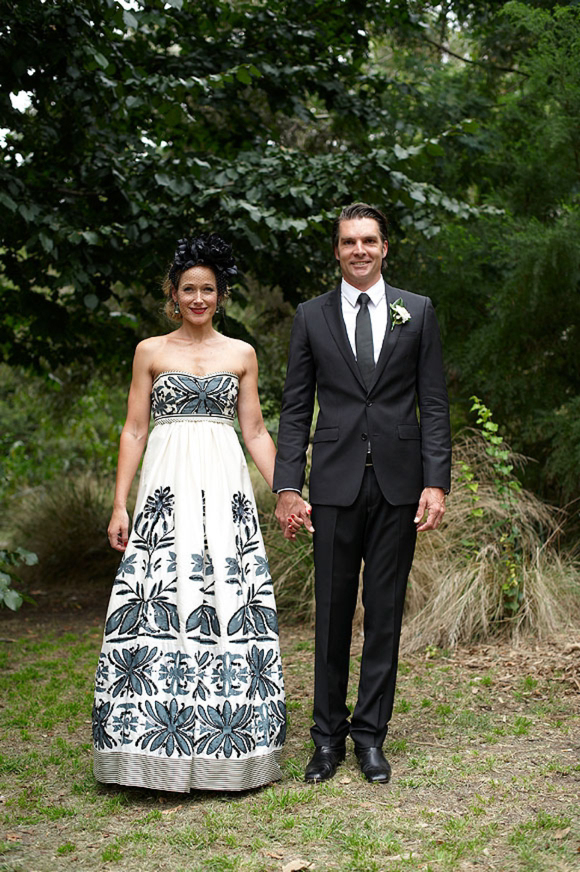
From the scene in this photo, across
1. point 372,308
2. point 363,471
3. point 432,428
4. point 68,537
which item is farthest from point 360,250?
point 68,537

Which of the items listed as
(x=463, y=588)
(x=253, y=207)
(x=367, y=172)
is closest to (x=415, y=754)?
(x=463, y=588)

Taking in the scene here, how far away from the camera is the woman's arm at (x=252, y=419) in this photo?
4.04 m

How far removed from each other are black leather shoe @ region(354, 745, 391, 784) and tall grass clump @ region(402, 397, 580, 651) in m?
2.33

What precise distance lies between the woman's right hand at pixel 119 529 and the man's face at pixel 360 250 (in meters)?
1.34

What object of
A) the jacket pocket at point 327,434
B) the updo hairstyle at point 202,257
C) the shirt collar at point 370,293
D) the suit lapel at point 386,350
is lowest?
the jacket pocket at point 327,434

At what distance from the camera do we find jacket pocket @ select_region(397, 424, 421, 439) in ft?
12.2

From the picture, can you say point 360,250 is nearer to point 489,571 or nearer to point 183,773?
point 183,773

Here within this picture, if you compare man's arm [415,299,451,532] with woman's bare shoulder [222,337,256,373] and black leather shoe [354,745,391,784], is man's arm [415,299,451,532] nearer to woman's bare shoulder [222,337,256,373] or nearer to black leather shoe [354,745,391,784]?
woman's bare shoulder [222,337,256,373]

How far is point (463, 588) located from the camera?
20.4 feet

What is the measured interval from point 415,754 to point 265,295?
774 cm

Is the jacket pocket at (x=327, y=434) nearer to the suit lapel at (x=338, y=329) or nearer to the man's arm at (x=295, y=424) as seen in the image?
the man's arm at (x=295, y=424)

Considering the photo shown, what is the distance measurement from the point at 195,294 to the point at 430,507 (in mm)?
1302

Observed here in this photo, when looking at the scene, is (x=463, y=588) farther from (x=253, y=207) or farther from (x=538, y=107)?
(x=538, y=107)

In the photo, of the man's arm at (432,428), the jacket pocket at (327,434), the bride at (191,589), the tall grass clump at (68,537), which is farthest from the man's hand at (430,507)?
the tall grass clump at (68,537)
